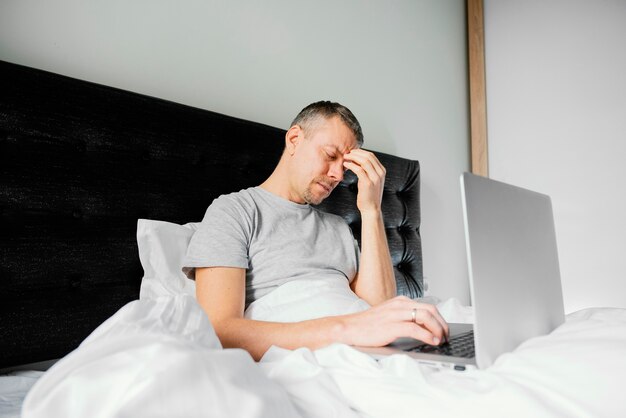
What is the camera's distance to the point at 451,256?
85.8 inches

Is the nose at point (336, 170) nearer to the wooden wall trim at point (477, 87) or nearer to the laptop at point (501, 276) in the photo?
the laptop at point (501, 276)

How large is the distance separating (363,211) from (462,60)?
162 centimetres

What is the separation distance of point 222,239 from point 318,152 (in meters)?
0.32

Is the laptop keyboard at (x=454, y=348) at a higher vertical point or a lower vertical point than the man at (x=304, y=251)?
lower

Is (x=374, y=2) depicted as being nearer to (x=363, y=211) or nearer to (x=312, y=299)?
(x=363, y=211)

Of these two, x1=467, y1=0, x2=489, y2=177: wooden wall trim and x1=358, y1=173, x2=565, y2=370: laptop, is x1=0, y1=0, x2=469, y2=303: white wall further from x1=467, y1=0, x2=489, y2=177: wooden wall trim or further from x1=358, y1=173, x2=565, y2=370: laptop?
x1=358, y1=173, x2=565, y2=370: laptop

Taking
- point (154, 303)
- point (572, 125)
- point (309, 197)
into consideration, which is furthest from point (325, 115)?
point (572, 125)

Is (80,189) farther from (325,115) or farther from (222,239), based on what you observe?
(325,115)

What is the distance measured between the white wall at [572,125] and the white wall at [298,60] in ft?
0.78

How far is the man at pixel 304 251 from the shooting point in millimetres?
683

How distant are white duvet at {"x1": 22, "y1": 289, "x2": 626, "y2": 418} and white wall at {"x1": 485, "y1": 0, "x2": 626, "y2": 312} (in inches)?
64.0

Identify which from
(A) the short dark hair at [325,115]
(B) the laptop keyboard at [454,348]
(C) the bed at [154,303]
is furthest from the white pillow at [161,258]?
(B) the laptop keyboard at [454,348]

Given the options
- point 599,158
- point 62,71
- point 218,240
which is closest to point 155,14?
point 62,71

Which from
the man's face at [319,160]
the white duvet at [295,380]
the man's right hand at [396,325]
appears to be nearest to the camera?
the white duvet at [295,380]
